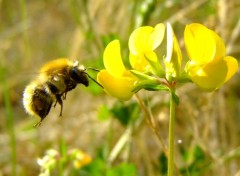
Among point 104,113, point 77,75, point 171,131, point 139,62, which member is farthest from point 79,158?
point 171,131

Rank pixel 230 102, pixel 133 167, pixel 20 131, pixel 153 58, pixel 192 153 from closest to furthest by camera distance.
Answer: pixel 153 58, pixel 133 167, pixel 192 153, pixel 230 102, pixel 20 131

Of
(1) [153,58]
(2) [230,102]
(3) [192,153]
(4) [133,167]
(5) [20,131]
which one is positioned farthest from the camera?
(5) [20,131]


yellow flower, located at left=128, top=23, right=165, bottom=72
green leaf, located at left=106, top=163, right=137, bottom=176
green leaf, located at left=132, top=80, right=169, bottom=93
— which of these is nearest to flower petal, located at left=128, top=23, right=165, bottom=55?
yellow flower, located at left=128, top=23, right=165, bottom=72

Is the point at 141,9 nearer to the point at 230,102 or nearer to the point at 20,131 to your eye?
the point at 230,102

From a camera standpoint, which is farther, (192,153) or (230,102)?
(230,102)

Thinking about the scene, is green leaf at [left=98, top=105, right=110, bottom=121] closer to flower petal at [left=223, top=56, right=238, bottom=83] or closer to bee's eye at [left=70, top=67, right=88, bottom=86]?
bee's eye at [left=70, top=67, right=88, bottom=86]

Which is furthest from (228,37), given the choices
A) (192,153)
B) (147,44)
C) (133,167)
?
(147,44)

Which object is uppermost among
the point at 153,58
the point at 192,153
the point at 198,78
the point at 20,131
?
the point at 20,131
